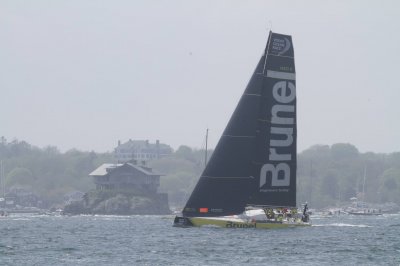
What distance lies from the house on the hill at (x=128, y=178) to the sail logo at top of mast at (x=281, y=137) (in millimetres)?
102892

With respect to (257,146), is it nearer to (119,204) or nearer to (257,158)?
(257,158)

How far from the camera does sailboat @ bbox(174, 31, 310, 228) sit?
221ft

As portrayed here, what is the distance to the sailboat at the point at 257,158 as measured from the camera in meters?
67.4

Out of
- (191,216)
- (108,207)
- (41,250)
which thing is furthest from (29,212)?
(41,250)

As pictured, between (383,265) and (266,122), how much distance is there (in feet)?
74.3

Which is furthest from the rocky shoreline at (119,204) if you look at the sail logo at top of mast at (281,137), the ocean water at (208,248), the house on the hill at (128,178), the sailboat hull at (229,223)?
the sailboat hull at (229,223)

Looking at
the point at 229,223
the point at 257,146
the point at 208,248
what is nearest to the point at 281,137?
the point at 257,146

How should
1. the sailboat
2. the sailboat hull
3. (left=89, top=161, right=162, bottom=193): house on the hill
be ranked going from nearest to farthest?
the sailboat hull → the sailboat → (left=89, top=161, right=162, bottom=193): house on the hill

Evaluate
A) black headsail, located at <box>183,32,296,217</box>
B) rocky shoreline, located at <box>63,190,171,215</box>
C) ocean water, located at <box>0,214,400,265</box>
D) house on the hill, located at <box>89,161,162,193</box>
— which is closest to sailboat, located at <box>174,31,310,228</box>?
black headsail, located at <box>183,32,296,217</box>

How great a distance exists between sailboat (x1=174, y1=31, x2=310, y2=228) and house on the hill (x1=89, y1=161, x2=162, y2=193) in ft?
338

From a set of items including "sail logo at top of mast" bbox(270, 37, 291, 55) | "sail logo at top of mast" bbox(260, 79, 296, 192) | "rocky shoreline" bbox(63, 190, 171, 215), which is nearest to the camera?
"sail logo at top of mast" bbox(270, 37, 291, 55)

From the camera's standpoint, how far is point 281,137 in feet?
226

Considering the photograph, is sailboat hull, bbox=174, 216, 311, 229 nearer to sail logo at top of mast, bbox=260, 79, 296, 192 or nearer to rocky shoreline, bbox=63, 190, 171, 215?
sail logo at top of mast, bbox=260, 79, 296, 192

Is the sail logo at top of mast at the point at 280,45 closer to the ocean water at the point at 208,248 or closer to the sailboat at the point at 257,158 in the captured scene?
the sailboat at the point at 257,158
